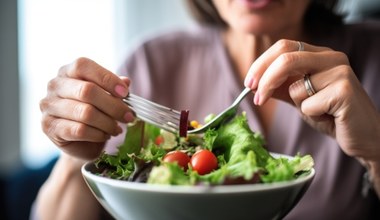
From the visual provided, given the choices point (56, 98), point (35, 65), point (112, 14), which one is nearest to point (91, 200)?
point (56, 98)

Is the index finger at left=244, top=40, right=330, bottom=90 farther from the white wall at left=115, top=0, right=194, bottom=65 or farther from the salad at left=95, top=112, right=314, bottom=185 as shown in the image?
the white wall at left=115, top=0, right=194, bottom=65

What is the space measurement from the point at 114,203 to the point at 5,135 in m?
1.83

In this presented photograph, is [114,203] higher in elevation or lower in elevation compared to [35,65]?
higher

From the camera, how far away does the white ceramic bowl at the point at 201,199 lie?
0.51m

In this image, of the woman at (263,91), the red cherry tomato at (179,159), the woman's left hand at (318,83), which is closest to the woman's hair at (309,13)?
the woman at (263,91)

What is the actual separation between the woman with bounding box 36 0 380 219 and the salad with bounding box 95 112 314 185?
0.06 metres

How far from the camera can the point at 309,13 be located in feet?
4.42

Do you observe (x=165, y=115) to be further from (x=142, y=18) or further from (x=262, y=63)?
(x=142, y=18)

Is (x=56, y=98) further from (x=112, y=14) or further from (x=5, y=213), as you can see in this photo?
(x=112, y=14)

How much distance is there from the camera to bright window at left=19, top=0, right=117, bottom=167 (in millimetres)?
2217

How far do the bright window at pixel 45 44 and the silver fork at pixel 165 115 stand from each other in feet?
4.72

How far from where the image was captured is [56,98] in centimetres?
82

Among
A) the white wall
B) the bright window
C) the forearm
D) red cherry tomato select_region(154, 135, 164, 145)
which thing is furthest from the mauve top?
the white wall

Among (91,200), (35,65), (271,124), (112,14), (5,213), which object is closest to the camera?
(91,200)
